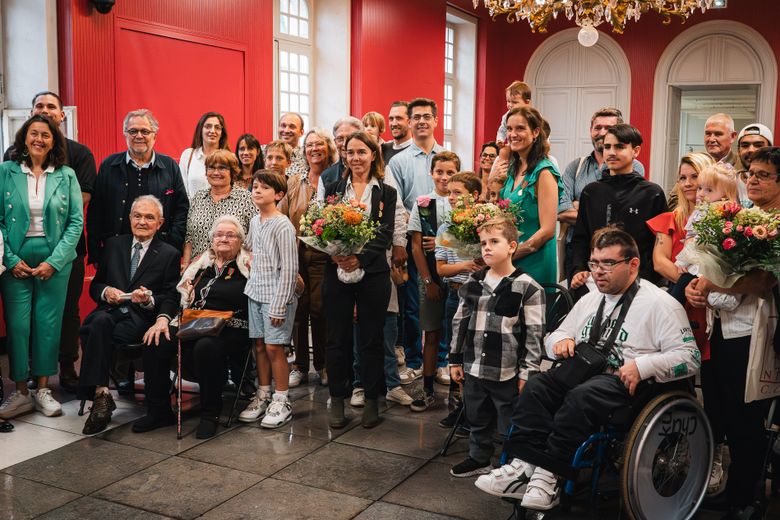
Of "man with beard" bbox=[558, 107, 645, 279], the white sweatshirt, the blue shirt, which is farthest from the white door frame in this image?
the white sweatshirt

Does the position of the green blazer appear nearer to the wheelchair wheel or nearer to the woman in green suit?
the woman in green suit

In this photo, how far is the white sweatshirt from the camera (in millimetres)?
3178

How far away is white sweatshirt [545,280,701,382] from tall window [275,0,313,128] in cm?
624

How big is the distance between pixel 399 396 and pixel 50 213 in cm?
238

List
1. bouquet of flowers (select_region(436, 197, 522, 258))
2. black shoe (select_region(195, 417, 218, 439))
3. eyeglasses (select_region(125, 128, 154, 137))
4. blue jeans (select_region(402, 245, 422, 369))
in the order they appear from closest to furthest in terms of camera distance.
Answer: bouquet of flowers (select_region(436, 197, 522, 258)), black shoe (select_region(195, 417, 218, 439)), eyeglasses (select_region(125, 128, 154, 137)), blue jeans (select_region(402, 245, 422, 369))

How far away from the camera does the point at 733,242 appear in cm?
316

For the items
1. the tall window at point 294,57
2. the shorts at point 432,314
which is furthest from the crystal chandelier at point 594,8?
the shorts at point 432,314

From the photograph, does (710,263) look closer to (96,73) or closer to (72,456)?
(72,456)

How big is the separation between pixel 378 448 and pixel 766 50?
974 centimetres

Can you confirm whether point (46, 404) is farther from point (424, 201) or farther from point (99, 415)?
point (424, 201)

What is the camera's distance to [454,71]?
1268cm

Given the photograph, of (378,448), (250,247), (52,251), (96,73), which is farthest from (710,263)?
(96,73)

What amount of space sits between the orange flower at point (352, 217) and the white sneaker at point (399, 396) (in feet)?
4.24

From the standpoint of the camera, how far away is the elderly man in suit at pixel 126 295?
468cm
